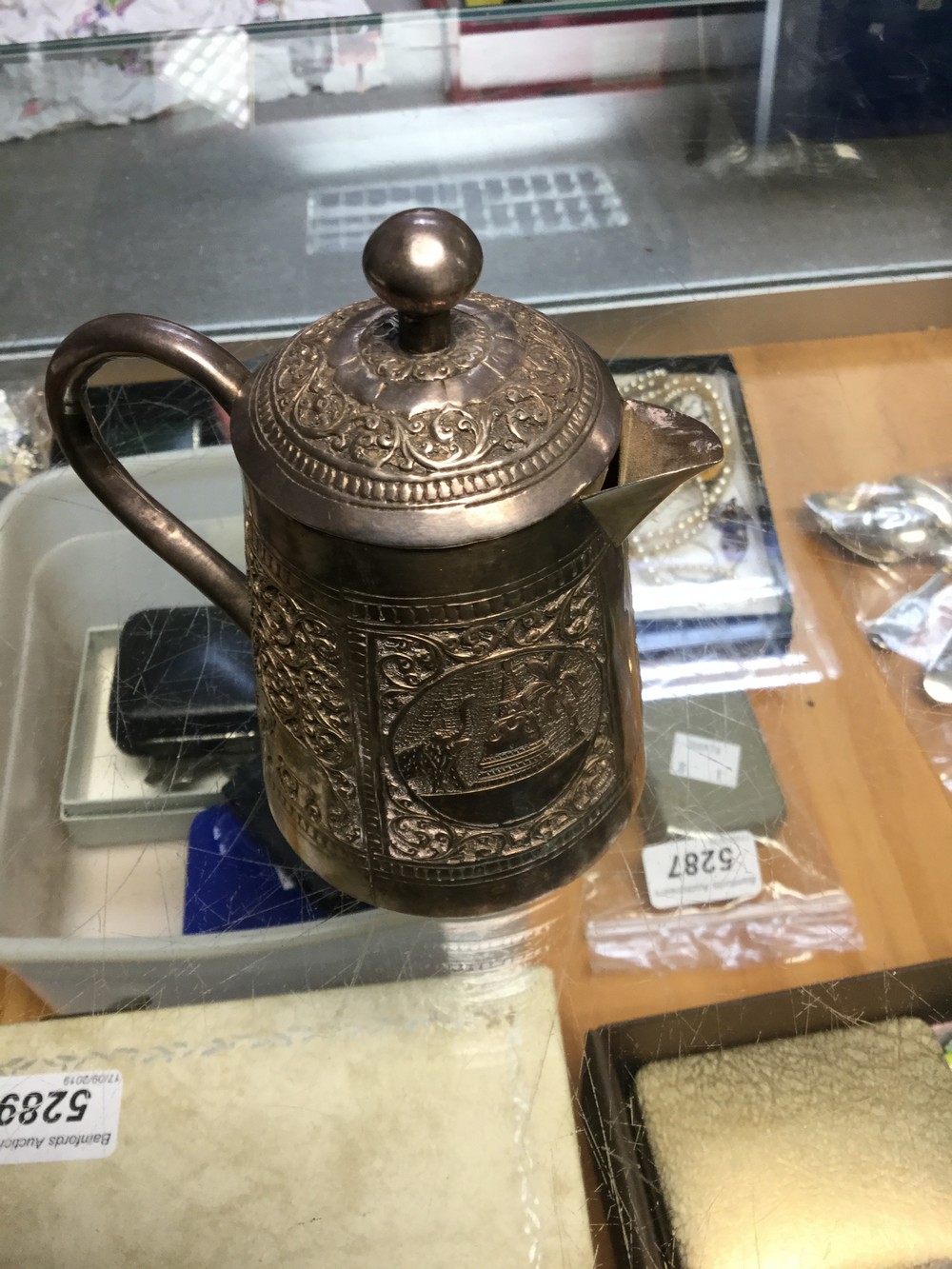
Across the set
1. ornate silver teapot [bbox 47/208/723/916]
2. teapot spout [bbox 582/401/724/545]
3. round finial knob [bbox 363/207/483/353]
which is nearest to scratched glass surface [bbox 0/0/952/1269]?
ornate silver teapot [bbox 47/208/723/916]

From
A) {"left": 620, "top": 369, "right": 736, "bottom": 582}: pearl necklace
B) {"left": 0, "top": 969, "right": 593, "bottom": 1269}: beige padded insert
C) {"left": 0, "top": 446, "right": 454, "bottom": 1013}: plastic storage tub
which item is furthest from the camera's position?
{"left": 620, "top": 369, "right": 736, "bottom": 582}: pearl necklace

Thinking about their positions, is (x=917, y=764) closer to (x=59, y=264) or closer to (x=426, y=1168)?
(x=426, y=1168)

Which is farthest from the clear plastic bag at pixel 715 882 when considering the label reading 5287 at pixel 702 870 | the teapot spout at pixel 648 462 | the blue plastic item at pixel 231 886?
the teapot spout at pixel 648 462

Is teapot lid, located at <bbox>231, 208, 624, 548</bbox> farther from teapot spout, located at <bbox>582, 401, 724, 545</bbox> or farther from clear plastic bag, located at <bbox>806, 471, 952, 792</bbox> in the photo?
clear plastic bag, located at <bbox>806, 471, 952, 792</bbox>

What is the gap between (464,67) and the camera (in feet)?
4.79

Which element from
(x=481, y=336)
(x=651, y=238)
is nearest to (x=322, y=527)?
(x=481, y=336)

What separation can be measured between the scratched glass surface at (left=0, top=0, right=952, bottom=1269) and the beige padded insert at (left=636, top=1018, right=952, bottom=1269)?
2cm

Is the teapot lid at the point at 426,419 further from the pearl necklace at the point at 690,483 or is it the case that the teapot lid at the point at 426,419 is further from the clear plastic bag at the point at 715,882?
the pearl necklace at the point at 690,483

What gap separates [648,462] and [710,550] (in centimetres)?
51

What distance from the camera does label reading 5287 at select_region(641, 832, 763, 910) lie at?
0.83 meters

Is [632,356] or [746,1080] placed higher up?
[632,356]

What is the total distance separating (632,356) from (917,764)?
0.53 meters

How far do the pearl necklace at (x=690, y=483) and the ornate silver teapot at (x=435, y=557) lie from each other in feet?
1.33

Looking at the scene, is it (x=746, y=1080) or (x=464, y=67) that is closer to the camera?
(x=746, y=1080)
